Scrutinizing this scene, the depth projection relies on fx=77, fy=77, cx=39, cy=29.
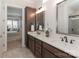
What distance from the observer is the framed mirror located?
5.84 ft

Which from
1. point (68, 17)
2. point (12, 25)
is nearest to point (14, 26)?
point (12, 25)

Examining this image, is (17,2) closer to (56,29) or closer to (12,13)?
(12,13)

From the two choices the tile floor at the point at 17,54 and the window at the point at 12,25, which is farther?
the window at the point at 12,25

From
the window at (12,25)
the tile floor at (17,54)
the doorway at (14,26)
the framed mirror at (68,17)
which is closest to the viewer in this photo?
the framed mirror at (68,17)

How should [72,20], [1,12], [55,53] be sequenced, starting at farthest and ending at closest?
1. [1,12]
2. [72,20]
3. [55,53]

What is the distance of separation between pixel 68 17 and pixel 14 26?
3870mm

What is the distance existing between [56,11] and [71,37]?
3.27 feet

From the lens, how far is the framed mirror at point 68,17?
1.78 meters

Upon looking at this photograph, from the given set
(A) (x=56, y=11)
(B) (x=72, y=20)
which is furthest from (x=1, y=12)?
(B) (x=72, y=20)

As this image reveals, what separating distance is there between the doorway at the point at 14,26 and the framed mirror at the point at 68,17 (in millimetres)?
2697

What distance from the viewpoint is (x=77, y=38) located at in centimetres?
170

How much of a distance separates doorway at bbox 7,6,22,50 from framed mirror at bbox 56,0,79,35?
2.70 meters

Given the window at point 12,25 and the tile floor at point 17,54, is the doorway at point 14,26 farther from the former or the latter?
the tile floor at point 17,54

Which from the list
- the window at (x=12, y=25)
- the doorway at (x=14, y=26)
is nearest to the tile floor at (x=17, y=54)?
the doorway at (x=14, y=26)
